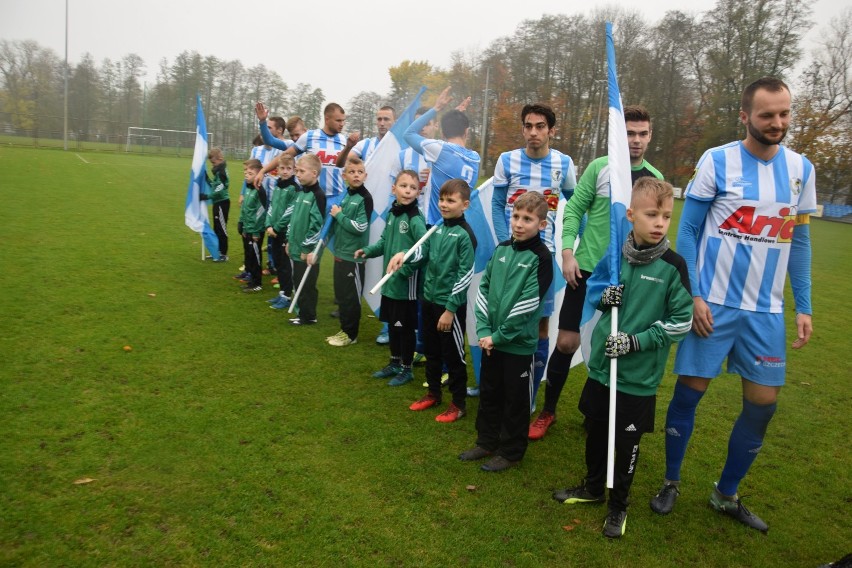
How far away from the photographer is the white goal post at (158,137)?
4772 centimetres

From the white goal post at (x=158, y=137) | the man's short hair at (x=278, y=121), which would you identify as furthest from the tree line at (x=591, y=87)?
the man's short hair at (x=278, y=121)

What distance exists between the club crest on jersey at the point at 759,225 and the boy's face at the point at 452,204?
171cm

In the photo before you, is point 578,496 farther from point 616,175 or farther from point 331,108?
point 331,108

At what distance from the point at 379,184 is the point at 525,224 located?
273 centimetres

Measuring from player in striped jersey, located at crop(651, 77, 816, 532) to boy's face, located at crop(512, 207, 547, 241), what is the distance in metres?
0.78

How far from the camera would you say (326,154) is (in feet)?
22.3

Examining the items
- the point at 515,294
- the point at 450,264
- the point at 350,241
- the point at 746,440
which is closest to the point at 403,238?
the point at 450,264

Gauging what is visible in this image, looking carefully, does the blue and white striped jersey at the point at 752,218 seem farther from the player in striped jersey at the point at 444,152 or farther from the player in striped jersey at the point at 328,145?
the player in striped jersey at the point at 328,145


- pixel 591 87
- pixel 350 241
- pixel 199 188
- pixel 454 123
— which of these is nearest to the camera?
pixel 454 123

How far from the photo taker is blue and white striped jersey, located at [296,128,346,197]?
6770 millimetres

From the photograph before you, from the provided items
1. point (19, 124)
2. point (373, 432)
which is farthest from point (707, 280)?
point (19, 124)

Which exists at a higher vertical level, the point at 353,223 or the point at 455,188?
the point at 455,188

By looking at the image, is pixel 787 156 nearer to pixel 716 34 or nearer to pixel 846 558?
pixel 846 558

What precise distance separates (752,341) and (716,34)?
4255 cm
